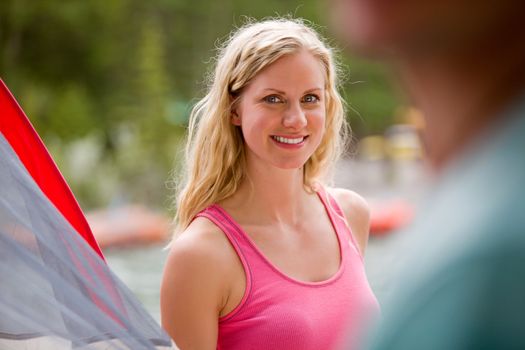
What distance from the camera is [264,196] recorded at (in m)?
1.92

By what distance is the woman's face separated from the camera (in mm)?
1828

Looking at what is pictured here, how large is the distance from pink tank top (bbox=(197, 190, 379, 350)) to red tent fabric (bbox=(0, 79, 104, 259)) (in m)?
0.28

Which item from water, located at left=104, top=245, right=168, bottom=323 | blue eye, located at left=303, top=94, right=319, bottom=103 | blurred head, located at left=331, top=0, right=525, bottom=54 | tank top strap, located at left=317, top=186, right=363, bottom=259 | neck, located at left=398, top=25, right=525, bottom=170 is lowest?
neck, located at left=398, top=25, right=525, bottom=170

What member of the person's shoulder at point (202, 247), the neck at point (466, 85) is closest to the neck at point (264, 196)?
the person's shoulder at point (202, 247)

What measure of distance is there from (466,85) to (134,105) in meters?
13.7

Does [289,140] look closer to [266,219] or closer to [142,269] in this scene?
[266,219]

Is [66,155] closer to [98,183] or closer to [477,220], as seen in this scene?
[98,183]

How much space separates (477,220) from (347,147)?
74.4 inches

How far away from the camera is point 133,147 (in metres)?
12.7

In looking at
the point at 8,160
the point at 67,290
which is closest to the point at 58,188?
the point at 8,160

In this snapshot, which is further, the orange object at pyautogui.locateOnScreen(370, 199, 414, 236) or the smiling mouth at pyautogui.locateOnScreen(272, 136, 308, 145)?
the orange object at pyautogui.locateOnScreen(370, 199, 414, 236)

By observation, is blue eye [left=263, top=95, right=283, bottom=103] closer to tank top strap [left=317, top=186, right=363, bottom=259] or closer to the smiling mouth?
the smiling mouth

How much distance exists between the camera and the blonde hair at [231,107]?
1.85 metres

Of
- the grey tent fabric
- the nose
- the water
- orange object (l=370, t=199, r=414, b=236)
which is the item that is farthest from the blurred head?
orange object (l=370, t=199, r=414, b=236)
